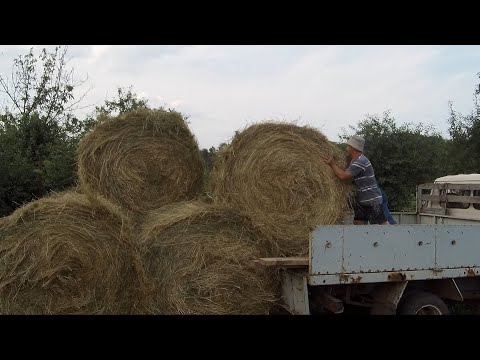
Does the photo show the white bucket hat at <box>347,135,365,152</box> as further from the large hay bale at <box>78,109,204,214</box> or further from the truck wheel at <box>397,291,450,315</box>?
the large hay bale at <box>78,109,204,214</box>

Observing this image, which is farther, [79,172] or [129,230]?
[79,172]

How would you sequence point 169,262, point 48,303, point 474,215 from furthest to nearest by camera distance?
point 474,215, point 169,262, point 48,303

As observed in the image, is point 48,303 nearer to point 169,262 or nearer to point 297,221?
point 169,262

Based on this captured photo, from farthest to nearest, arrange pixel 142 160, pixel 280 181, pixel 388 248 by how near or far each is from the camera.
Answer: pixel 142 160, pixel 280 181, pixel 388 248

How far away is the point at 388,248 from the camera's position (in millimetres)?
4492

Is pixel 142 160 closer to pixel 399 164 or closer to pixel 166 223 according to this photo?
pixel 166 223

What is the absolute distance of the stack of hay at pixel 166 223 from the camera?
14.0ft

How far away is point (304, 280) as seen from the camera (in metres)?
4.25

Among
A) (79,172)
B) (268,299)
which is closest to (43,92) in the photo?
(79,172)

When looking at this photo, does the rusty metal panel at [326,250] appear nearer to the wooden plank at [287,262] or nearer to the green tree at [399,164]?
the wooden plank at [287,262]

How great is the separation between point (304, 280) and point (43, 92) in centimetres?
1284

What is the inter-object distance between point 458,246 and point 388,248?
905 millimetres

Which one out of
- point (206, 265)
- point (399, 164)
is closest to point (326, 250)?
point (206, 265)

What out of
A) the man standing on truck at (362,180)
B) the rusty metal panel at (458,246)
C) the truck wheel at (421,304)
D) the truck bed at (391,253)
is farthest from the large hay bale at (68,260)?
the rusty metal panel at (458,246)
